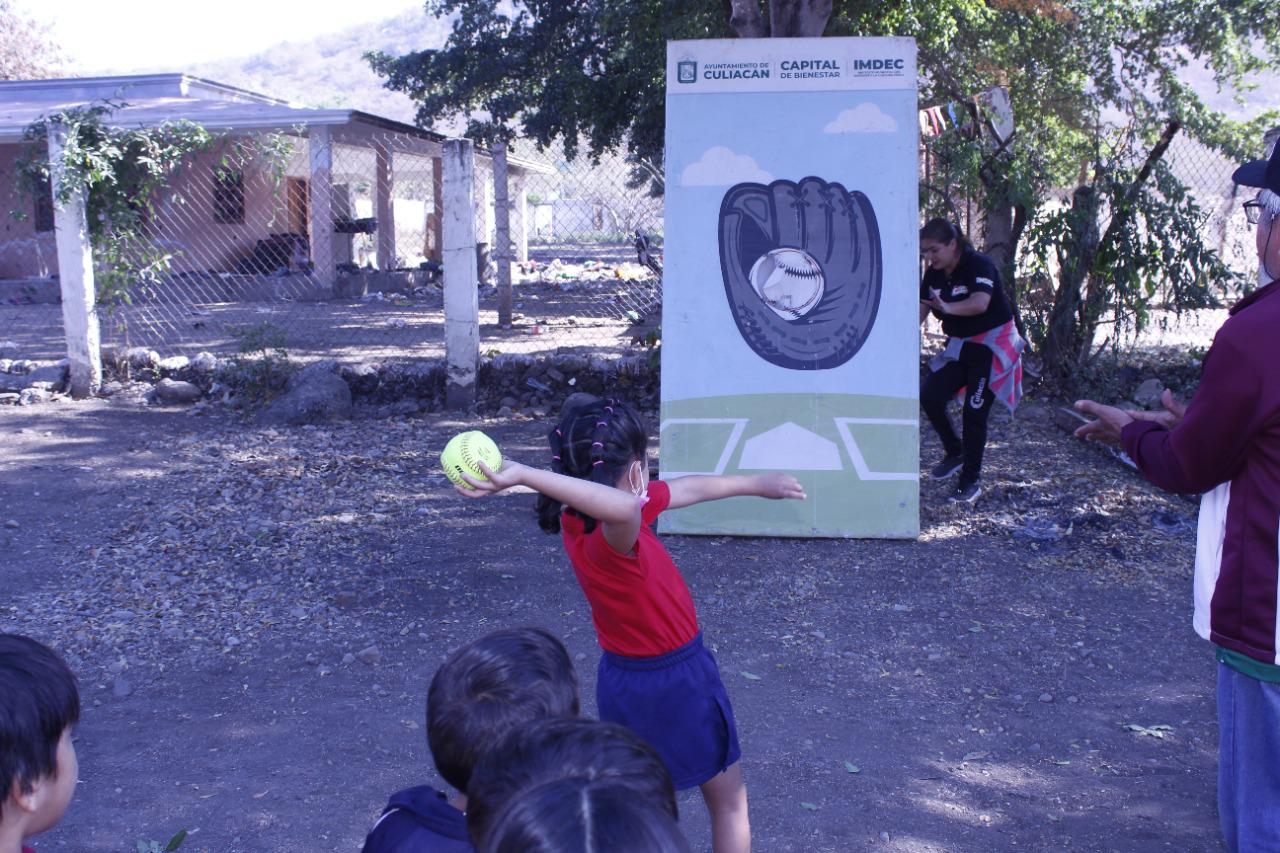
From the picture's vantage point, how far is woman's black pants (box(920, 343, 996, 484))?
613 centimetres

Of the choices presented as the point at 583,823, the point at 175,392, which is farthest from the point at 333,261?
the point at 583,823

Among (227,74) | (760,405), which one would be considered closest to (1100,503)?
(760,405)

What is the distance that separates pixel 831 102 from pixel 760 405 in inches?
64.0

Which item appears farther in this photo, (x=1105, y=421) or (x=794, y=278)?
(x=794, y=278)

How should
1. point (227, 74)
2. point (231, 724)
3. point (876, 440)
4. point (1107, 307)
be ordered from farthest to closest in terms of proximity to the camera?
point (227, 74), point (1107, 307), point (876, 440), point (231, 724)

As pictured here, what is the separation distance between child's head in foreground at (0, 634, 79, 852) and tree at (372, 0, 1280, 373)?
→ 738cm

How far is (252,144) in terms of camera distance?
9531 mm

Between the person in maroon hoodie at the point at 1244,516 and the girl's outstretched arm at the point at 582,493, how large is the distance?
1093 millimetres

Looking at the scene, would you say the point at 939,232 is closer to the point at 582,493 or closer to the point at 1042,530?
the point at 1042,530

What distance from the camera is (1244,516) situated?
218cm

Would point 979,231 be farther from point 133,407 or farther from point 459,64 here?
point 459,64

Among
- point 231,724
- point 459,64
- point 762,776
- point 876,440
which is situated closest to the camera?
point 762,776

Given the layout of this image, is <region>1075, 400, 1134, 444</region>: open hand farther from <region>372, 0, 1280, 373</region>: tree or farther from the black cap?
<region>372, 0, 1280, 373</region>: tree

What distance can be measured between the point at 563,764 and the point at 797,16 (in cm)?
775
